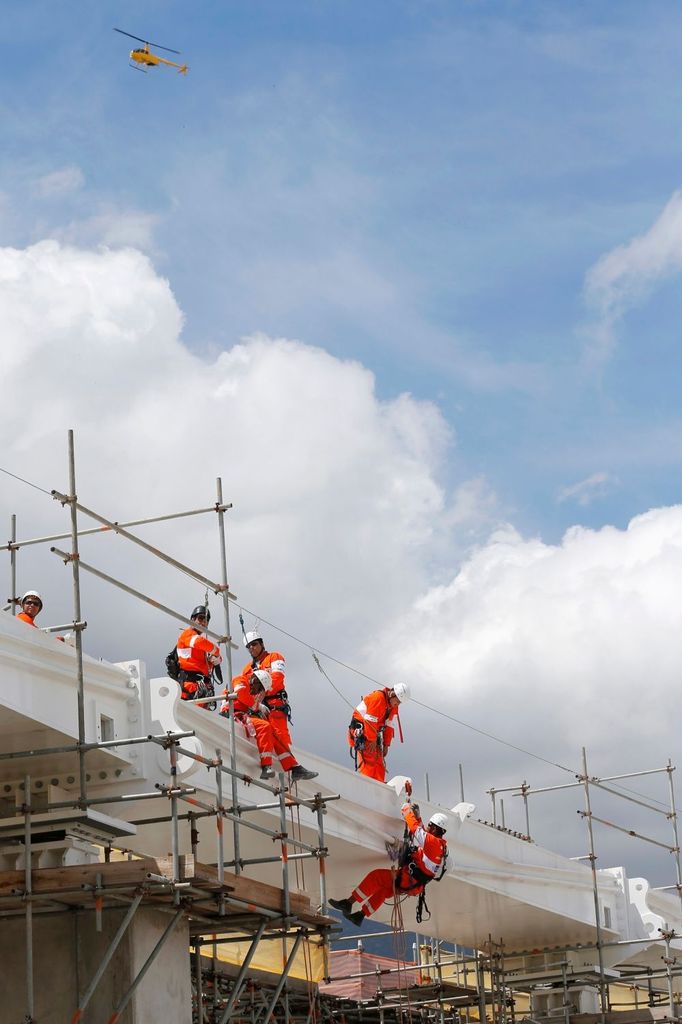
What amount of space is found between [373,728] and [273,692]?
3666mm

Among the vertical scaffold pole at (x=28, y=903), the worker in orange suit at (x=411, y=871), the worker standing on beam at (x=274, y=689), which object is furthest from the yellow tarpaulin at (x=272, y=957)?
the vertical scaffold pole at (x=28, y=903)

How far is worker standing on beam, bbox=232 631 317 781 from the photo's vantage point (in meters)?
18.2

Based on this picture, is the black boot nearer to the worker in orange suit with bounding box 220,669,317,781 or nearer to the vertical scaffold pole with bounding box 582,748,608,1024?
the worker in orange suit with bounding box 220,669,317,781

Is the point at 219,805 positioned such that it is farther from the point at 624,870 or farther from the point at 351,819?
the point at 624,870

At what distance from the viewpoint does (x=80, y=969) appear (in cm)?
1554

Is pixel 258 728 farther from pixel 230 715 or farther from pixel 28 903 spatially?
pixel 28 903

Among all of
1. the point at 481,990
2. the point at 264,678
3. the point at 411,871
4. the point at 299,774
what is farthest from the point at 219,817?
the point at 481,990

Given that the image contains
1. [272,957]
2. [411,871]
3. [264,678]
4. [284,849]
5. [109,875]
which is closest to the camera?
[109,875]

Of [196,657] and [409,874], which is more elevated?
[196,657]

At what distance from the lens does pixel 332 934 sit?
18.2 metres

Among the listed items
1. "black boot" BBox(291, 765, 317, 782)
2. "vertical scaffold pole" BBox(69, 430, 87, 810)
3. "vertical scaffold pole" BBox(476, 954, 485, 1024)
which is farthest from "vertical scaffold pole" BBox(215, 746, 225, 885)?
"vertical scaffold pole" BBox(476, 954, 485, 1024)

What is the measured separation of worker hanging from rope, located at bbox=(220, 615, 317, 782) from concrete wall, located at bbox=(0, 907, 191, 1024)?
2.79 metres

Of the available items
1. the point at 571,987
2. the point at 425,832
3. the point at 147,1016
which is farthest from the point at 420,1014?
the point at 147,1016

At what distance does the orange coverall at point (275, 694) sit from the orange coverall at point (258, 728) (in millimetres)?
23
